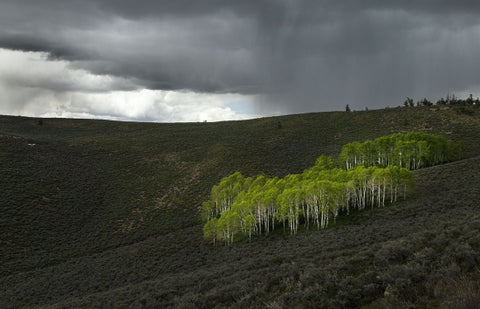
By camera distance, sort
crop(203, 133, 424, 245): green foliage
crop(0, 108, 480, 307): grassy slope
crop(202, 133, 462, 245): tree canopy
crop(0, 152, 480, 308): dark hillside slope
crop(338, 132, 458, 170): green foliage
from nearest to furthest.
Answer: crop(0, 152, 480, 308): dark hillside slope
crop(0, 108, 480, 307): grassy slope
crop(203, 133, 424, 245): green foliage
crop(202, 133, 462, 245): tree canopy
crop(338, 132, 458, 170): green foliage

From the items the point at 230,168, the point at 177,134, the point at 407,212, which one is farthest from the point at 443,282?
the point at 177,134

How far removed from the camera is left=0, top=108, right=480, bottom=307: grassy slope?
13547mm

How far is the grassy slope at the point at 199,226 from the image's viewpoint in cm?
1355

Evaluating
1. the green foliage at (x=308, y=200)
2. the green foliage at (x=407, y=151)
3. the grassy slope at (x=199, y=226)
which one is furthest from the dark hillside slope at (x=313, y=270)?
the green foliage at (x=407, y=151)

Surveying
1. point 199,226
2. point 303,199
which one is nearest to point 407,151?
point 303,199

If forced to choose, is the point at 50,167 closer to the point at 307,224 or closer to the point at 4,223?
the point at 4,223

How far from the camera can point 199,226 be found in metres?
59.0

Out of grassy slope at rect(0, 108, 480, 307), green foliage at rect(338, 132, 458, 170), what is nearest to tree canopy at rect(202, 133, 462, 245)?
grassy slope at rect(0, 108, 480, 307)

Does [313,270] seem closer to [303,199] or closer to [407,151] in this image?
[303,199]

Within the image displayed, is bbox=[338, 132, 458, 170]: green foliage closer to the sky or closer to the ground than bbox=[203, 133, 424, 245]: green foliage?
closer to the sky

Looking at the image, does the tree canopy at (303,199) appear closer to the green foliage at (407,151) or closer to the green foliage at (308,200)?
the green foliage at (308,200)

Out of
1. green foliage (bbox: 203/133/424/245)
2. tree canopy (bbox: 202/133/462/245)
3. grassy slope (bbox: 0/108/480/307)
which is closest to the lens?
grassy slope (bbox: 0/108/480/307)

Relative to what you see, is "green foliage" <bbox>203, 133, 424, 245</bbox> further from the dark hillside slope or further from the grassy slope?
the grassy slope

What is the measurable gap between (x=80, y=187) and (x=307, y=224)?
58407 millimetres
